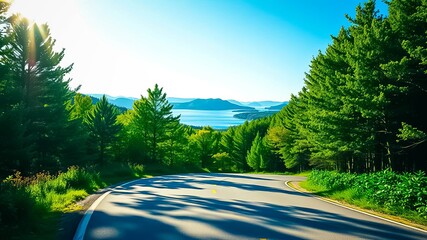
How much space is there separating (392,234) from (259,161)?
6232 cm

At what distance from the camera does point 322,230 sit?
774 centimetres

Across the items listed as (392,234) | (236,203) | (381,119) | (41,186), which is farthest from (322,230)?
(381,119)

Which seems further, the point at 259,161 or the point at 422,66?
the point at 259,161

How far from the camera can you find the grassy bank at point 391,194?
1045 centimetres

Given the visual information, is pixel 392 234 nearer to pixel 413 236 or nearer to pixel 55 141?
pixel 413 236

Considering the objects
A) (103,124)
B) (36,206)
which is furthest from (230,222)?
(103,124)

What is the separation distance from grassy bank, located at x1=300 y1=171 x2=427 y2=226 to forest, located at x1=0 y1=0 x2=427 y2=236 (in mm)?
2316

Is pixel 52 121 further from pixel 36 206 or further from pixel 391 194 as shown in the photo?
pixel 391 194

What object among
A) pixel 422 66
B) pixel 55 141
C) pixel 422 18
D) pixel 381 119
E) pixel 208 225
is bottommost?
pixel 208 225

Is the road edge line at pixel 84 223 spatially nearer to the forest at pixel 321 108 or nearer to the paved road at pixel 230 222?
the paved road at pixel 230 222

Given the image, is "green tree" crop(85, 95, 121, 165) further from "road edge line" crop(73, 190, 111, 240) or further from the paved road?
the paved road

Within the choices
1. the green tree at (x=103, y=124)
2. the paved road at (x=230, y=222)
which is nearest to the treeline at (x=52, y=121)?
the green tree at (x=103, y=124)

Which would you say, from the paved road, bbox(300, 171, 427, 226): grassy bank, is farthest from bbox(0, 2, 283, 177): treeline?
bbox(300, 171, 427, 226): grassy bank

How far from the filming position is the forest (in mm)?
15680
